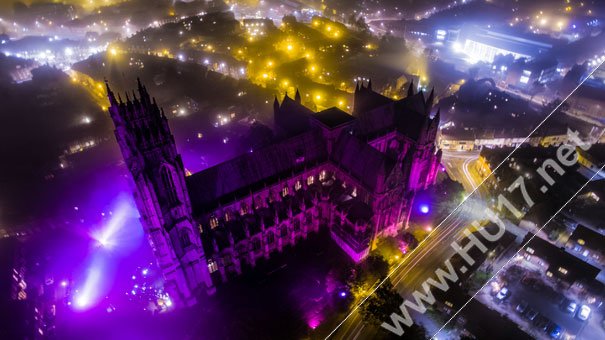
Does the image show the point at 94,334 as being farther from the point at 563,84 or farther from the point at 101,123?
the point at 563,84

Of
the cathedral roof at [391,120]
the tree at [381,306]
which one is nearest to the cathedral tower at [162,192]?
the tree at [381,306]

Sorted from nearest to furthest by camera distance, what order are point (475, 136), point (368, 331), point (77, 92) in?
point (368, 331), point (475, 136), point (77, 92)

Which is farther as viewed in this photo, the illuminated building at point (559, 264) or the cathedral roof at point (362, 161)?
the cathedral roof at point (362, 161)

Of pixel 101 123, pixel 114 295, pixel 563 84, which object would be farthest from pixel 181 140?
pixel 563 84

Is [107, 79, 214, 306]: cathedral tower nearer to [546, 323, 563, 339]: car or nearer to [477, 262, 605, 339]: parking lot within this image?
[477, 262, 605, 339]: parking lot

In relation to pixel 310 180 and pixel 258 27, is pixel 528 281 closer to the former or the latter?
pixel 310 180

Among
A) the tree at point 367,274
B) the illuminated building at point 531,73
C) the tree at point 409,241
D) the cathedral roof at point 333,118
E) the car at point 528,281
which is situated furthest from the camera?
the illuminated building at point 531,73

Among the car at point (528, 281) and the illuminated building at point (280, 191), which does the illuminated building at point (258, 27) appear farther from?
the car at point (528, 281)
